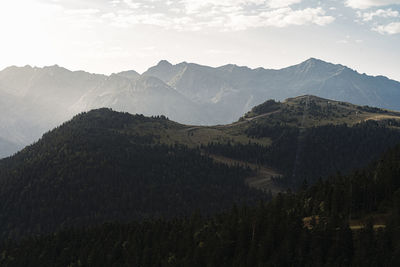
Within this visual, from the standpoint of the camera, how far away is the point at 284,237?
92.8 meters

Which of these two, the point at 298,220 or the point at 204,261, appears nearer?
the point at 298,220

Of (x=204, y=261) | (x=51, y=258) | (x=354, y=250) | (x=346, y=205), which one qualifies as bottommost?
(x=51, y=258)

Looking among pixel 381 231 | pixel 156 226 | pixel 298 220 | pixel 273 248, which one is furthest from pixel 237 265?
pixel 156 226

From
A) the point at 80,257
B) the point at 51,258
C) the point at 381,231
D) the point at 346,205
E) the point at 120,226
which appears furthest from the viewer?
the point at 120,226

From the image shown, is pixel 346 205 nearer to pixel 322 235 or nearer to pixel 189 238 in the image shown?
pixel 322 235

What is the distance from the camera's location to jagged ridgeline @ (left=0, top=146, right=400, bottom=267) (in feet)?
273

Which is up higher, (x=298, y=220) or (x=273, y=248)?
(x=298, y=220)

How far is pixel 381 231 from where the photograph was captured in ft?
264

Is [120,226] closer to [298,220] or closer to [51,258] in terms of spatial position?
[51,258]

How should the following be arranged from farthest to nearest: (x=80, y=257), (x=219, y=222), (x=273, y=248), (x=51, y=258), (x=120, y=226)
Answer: (x=120, y=226) → (x=51, y=258) → (x=80, y=257) → (x=219, y=222) → (x=273, y=248)

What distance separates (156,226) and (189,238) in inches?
1077

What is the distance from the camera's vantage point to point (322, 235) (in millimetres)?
87750

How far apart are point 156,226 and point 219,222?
2578 cm

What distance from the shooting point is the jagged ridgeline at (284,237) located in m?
83.2
